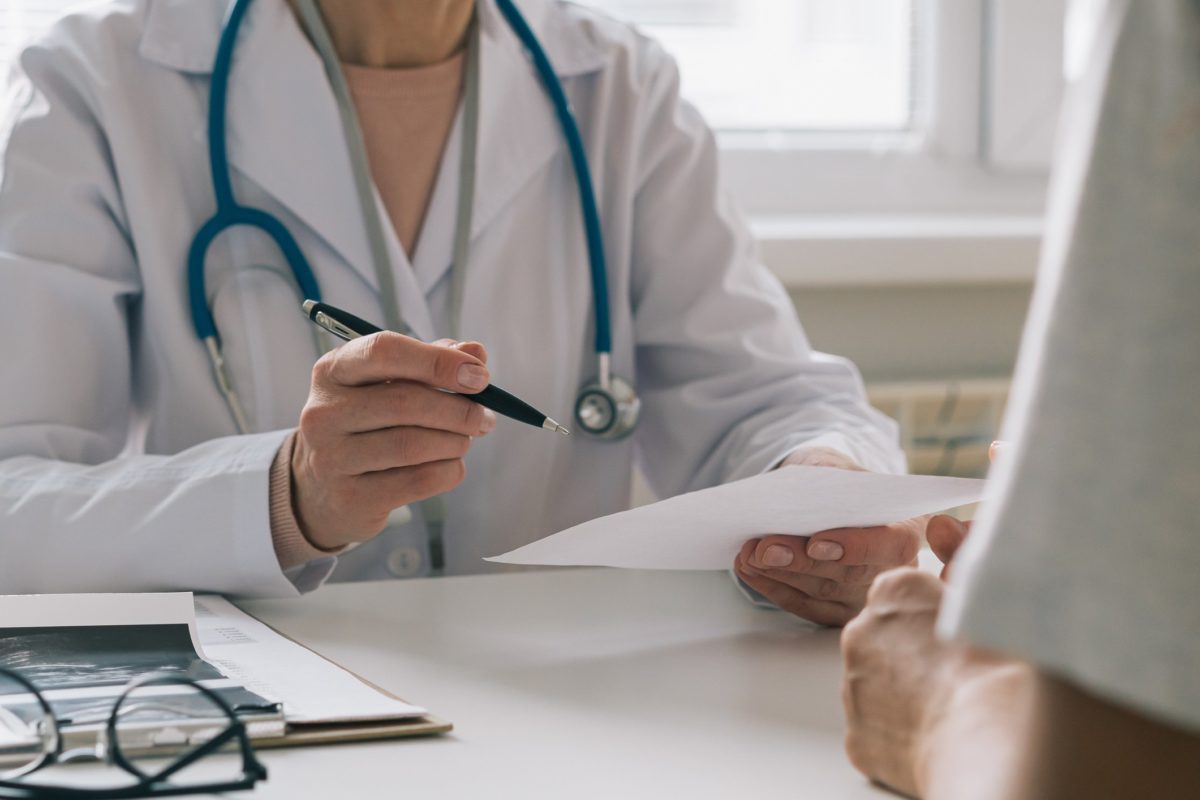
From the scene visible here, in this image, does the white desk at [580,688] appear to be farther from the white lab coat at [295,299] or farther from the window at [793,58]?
the window at [793,58]

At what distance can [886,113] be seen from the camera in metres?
1.94

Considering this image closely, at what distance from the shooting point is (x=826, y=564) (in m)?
0.85

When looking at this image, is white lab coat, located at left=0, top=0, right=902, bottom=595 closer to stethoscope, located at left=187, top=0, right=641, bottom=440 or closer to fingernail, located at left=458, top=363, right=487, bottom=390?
stethoscope, located at left=187, top=0, right=641, bottom=440

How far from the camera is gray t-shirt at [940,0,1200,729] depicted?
1.07ft

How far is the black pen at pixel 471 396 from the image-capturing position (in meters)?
0.82

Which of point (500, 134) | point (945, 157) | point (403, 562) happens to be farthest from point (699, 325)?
point (945, 157)

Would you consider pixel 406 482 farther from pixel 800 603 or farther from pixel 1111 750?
pixel 1111 750

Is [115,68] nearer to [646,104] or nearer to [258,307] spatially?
[258,307]

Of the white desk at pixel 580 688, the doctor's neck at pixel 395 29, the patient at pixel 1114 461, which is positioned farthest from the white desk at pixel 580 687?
the doctor's neck at pixel 395 29

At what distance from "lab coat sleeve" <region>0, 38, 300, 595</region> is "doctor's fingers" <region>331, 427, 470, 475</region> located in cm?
9

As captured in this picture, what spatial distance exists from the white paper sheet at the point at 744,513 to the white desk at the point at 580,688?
2.5 inches

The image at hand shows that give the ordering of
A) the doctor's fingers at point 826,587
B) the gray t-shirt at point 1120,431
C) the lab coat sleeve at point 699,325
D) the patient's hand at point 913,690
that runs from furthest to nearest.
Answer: the lab coat sleeve at point 699,325 → the doctor's fingers at point 826,587 → the patient's hand at point 913,690 → the gray t-shirt at point 1120,431

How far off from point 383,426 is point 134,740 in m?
0.31

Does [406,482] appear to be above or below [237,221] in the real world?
below
